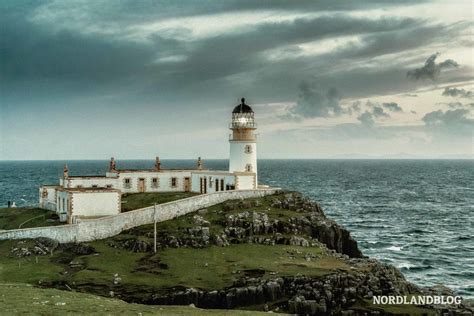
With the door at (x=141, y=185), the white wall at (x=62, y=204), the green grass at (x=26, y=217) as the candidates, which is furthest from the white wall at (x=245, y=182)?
the green grass at (x=26, y=217)

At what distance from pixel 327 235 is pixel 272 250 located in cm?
1083

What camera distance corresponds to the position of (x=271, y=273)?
54438 mm

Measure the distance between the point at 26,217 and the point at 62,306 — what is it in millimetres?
43257

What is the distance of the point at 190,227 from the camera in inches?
2625

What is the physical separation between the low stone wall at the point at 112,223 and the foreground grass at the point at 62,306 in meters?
19.0

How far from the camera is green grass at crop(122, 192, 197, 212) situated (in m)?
75.6

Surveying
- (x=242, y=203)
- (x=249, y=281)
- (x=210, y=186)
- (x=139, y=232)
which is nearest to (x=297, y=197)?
(x=242, y=203)

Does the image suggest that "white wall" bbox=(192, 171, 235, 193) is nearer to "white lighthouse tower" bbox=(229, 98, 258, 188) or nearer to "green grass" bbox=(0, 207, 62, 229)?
"white lighthouse tower" bbox=(229, 98, 258, 188)

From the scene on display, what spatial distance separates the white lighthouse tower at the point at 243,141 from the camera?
3346 inches

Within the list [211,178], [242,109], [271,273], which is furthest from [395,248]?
[271,273]

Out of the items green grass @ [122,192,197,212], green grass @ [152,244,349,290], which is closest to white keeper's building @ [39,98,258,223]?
green grass @ [122,192,197,212]

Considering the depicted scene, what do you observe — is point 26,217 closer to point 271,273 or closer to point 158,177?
point 158,177

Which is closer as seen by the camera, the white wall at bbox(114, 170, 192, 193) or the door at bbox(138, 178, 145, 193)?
the white wall at bbox(114, 170, 192, 193)

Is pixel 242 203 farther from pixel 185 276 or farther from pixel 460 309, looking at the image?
pixel 460 309
